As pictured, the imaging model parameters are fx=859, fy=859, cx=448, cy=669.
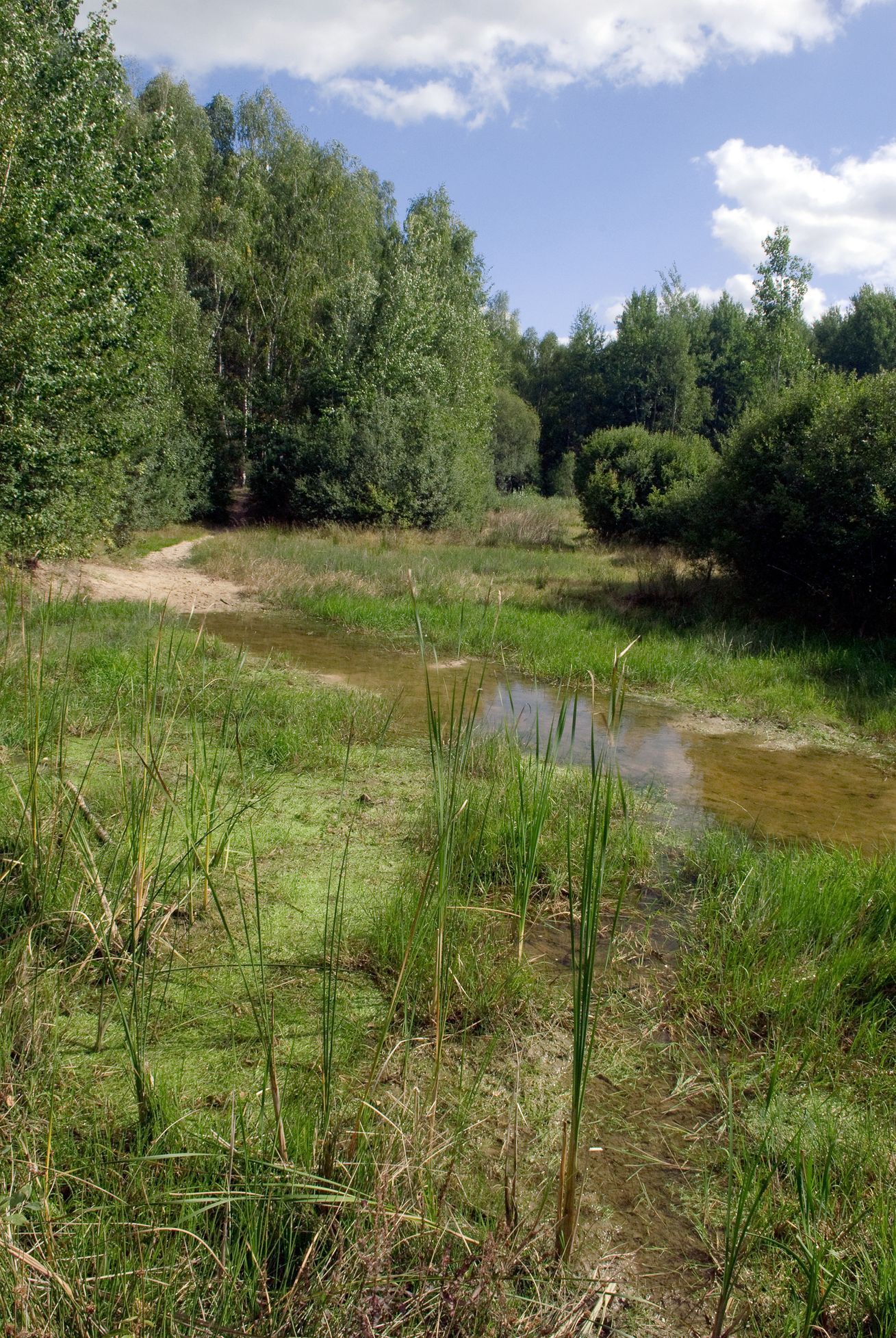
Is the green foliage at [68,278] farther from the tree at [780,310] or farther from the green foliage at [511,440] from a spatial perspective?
the green foliage at [511,440]

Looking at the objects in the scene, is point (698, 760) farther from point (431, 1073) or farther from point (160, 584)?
point (160, 584)

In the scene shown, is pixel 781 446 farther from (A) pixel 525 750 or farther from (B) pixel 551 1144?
(B) pixel 551 1144

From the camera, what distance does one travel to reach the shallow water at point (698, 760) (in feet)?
18.6

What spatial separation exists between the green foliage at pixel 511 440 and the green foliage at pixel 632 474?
2115 centimetres

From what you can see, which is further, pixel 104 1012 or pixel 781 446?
pixel 781 446

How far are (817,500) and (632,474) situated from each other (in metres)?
11.1

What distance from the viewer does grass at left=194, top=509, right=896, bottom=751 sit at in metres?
8.66

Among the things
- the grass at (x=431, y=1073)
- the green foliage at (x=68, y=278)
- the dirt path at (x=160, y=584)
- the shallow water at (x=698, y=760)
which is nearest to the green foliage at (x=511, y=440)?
the dirt path at (x=160, y=584)

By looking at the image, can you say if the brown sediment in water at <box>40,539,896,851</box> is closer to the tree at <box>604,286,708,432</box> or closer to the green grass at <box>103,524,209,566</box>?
the green grass at <box>103,524,209,566</box>

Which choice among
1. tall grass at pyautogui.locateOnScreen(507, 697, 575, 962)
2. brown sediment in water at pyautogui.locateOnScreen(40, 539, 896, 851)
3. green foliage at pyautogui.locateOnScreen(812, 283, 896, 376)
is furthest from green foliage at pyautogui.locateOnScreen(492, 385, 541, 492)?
tall grass at pyautogui.locateOnScreen(507, 697, 575, 962)

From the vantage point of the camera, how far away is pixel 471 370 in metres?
28.4

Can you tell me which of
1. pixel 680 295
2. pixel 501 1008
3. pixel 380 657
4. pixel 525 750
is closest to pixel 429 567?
pixel 380 657

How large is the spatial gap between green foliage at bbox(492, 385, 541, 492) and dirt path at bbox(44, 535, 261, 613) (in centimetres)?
2901

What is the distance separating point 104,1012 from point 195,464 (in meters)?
22.8
